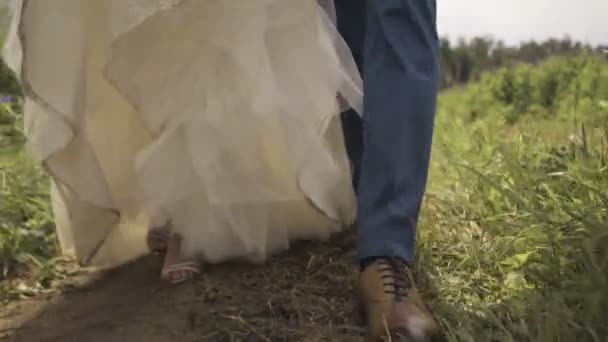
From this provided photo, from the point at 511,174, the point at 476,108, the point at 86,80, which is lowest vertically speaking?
the point at 476,108

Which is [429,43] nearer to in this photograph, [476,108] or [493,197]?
[493,197]

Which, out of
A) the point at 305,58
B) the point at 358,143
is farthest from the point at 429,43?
the point at 358,143

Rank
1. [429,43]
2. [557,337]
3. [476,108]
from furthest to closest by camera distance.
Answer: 1. [476,108]
2. [429,43]
3. [557,337]

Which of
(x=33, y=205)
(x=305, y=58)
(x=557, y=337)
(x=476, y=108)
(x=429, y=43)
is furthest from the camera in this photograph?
(x=476, y=108)

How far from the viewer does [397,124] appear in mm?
1420

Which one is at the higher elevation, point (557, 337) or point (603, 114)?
point (603, 114)

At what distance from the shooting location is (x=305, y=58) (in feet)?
5.41

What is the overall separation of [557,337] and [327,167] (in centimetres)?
61

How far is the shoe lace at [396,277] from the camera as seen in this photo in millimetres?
1402

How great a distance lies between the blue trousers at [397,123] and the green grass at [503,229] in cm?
17

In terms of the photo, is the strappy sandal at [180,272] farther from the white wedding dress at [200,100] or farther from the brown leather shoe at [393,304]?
the brown leather shoe at [393,304]

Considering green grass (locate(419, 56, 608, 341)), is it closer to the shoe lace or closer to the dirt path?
the shoe lace

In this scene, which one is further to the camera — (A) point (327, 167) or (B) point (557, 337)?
(A) point (327, 167)

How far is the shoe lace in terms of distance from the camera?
4.60ft
